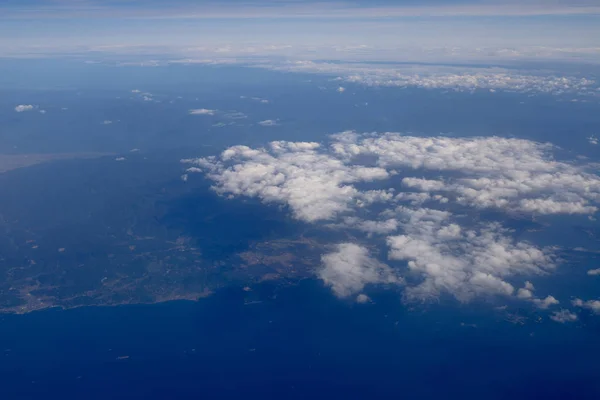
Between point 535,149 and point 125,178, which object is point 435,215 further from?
point 125,178

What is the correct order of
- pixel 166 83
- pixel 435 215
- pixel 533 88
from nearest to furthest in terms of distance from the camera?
pixel 435 215 < pixel 533 88 < pixel 166 83

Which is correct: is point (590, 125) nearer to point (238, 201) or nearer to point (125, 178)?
point (238, 201)

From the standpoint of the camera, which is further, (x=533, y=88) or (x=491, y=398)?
(x=533, y=88)

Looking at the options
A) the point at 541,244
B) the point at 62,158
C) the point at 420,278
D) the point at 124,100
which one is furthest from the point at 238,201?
the point at 124,100

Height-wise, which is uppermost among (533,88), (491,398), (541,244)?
(533,88)

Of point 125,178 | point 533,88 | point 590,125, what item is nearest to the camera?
point 125,178

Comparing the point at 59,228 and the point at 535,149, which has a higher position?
the point at 535,149
